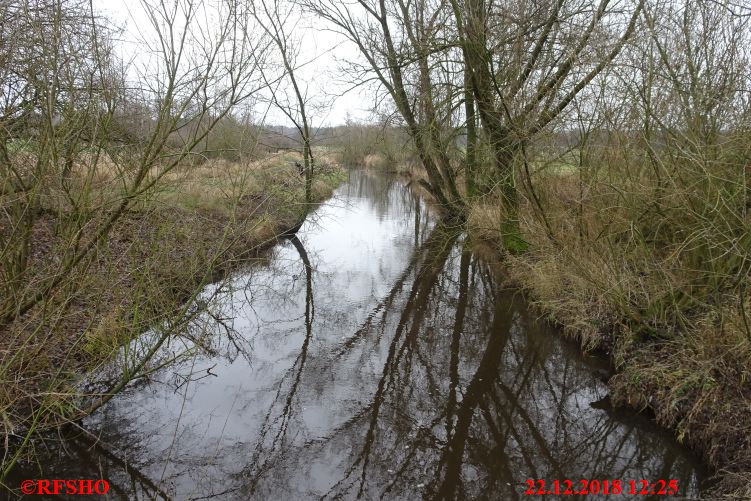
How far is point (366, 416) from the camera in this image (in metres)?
5.86

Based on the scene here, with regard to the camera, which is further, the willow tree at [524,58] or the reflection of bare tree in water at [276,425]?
the willow tree at [524,58]

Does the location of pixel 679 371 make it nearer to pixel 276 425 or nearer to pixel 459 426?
pixel 459 426

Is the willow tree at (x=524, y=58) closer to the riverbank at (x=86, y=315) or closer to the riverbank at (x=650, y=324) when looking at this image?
the riverbank at (x=650, y=324)

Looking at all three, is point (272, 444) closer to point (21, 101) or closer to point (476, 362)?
point (476, 362)

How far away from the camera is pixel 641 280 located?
21.2 feet

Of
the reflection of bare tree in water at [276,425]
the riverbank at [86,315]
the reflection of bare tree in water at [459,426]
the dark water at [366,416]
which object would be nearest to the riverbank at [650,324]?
the dark water at [366,416]

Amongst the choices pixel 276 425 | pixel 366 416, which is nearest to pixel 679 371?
pixel 366 416

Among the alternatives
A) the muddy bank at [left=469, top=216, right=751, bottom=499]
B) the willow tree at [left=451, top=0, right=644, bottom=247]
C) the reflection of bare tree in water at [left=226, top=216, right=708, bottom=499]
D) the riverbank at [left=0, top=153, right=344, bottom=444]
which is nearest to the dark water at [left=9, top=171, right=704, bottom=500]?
the reflection of bare tree in water at [left=226, top=216, right=708, bottom=499]

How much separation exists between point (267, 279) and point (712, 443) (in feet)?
28.1

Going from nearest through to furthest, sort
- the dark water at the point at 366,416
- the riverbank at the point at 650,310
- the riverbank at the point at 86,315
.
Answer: the riverbank at the point at 86,315 → the dark water at the point at 366,416 → the riverbank at the point at 650,310

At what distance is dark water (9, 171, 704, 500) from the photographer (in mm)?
4762

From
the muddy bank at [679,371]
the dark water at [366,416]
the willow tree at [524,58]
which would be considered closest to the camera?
the muddy bank at [679,371]

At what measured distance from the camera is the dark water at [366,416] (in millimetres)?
4762

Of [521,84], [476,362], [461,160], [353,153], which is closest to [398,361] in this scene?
[476,362]
